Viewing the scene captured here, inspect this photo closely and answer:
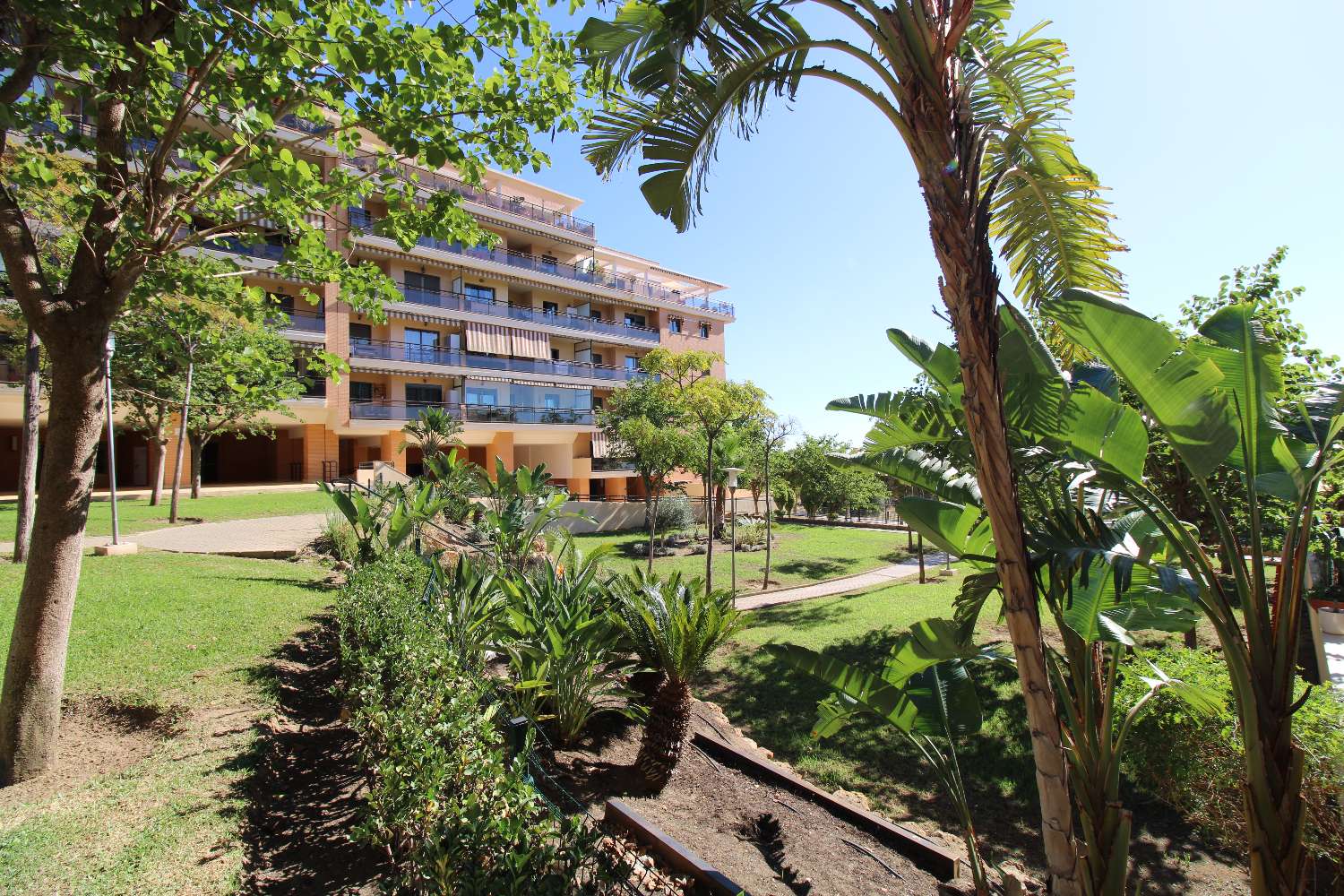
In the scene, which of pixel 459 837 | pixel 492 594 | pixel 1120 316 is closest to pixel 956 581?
pixel 492 594

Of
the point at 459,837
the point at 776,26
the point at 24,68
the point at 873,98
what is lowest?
the point at 459,837

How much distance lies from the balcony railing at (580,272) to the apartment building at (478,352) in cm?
12

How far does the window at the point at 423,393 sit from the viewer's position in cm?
3141

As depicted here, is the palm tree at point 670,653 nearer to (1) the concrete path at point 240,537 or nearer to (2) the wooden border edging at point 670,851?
(2) the wooden border edging at point 670,851

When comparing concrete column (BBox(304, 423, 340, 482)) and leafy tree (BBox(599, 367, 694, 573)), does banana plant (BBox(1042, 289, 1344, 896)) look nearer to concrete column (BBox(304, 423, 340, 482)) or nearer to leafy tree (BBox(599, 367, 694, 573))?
leafy tree (BBox(599, 367, 694, 573))

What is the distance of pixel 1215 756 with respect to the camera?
177 inches

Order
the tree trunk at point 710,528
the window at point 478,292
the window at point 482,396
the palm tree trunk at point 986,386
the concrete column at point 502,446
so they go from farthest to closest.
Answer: the concrete column at point 502,446 → the window at point 478,292 → the window at point 482,396 → the tree trunk at point 710,528 → the palm tree trunk at point 986,386

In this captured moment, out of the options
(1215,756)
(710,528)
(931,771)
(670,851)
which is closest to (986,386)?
(670,851)

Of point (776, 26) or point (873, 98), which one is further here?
point (776, 26)

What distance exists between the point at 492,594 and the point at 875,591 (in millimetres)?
10281

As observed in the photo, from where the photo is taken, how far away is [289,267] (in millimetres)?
5488

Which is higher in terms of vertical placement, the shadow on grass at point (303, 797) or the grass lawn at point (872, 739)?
the shadow on grass at point (303, 797)

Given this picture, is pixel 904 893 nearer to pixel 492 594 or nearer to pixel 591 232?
pixel 492 594

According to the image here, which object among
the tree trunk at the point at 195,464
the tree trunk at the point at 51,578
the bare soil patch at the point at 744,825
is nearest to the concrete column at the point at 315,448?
the tree trunk at the point at 195,464
